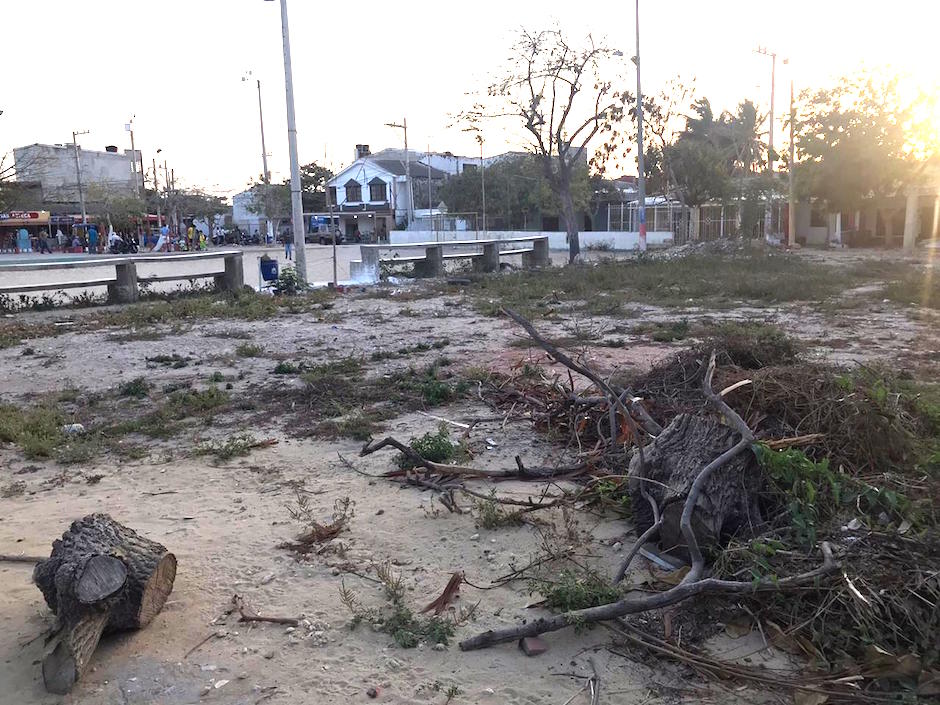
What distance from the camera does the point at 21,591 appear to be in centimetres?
388

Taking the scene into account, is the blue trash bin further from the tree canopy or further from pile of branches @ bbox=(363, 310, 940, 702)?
the tree canopy

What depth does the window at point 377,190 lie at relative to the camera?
6738 cm

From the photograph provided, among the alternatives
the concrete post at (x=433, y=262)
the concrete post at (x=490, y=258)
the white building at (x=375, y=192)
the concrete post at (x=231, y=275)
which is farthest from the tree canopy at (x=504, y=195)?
the concrete post at (x=231, y=275)

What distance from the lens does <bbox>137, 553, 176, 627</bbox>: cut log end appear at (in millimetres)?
3473

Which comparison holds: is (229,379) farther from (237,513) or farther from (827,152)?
(827,152)

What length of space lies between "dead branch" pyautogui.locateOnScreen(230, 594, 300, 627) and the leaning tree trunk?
0.35m

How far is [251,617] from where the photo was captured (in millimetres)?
3592

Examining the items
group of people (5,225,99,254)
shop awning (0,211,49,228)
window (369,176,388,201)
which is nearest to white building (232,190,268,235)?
window (369,176,388,201)

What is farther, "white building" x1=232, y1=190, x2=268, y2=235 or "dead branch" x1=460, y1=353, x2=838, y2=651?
"white building" x1=232, y1=190, x2=268, y2=235

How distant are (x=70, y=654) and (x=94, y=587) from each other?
0.87 ft

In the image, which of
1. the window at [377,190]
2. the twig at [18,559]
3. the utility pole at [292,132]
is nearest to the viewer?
the twig at [18,559]

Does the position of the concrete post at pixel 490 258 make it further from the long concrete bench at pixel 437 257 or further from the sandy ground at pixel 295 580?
the sandy ground at pixel 295 580

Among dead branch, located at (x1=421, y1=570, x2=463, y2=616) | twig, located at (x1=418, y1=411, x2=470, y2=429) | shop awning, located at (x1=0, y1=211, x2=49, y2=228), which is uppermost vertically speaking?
shop awning, located at (x1=0, y1=211, x2=49, y2=228)

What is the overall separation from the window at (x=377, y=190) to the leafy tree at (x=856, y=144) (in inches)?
1574
